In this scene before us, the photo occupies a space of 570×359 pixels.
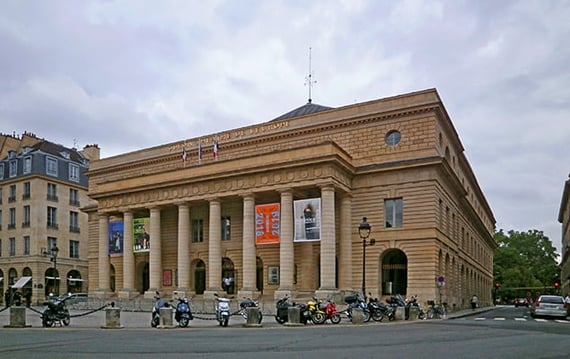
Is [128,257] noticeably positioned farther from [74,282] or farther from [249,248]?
[74,282]

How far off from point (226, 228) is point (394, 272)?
45.9 feet

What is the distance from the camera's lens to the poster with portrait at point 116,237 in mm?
50438

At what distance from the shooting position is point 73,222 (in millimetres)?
67875

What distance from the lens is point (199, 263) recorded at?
50.1 meters

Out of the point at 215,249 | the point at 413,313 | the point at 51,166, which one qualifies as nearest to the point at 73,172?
the point at 51,166

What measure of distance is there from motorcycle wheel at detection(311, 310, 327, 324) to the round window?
1941 centimetres

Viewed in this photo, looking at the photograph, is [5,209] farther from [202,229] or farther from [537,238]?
[537,238]

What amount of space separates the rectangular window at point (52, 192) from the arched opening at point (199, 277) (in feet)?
76.9

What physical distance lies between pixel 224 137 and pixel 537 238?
301 ft

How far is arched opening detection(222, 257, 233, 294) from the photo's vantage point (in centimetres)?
4749

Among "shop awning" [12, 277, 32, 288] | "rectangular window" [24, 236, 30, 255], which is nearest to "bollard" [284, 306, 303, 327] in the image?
"shop awning" [12, 277, 32, 288]

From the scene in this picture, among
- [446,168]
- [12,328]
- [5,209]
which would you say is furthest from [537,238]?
[12,328]

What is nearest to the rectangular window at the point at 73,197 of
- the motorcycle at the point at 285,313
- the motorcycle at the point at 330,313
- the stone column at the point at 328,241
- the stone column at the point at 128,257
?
the stone column at the point at 128,257

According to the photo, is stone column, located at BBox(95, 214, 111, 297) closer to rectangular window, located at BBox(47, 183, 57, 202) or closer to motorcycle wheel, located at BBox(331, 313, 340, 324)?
rectangular window, located at BBox(47, 183, 57, 202)
